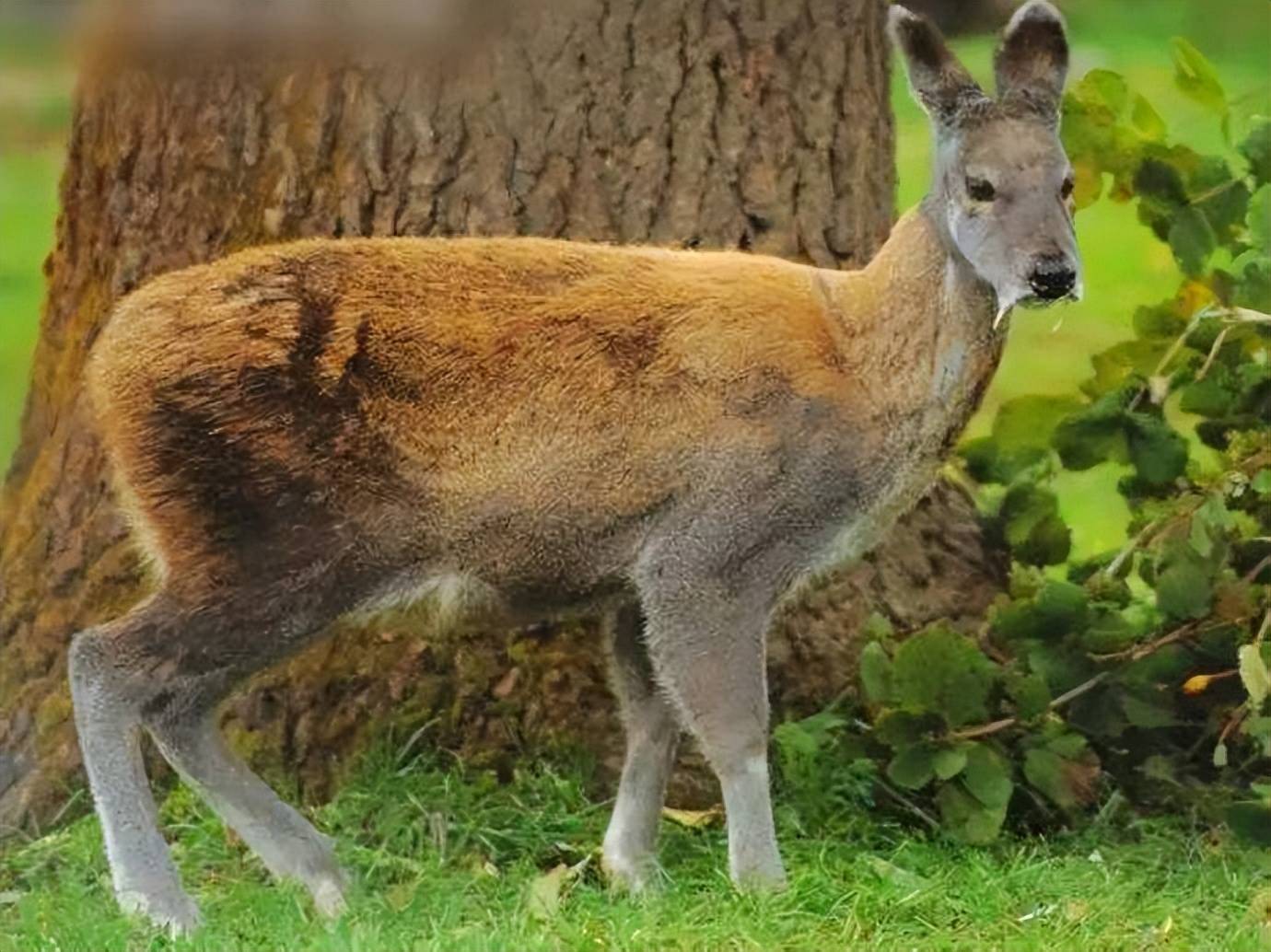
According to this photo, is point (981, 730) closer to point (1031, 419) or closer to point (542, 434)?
point (1031, 419)

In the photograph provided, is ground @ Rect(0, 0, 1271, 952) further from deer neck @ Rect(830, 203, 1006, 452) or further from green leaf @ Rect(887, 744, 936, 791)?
deer neck @ Rect(830, 203, 1006, 452)

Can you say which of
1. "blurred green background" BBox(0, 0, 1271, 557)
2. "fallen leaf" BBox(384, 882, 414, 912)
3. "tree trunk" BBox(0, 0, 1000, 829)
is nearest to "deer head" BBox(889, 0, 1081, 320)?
"blurred green background" BBox(0, 0, 1271, 557)

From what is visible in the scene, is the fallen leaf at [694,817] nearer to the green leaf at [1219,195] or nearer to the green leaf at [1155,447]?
the green leaf at [1155,447]

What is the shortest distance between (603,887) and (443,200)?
1854 millimetres

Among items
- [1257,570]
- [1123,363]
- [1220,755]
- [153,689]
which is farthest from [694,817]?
[1123,363]

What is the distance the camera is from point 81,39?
6543 millimetres

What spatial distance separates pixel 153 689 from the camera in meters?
6.57

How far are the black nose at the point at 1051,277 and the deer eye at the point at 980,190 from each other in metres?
0.25

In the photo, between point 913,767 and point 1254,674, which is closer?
point 1254,674

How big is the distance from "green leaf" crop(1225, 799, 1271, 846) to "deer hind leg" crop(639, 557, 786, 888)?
115 centimetres

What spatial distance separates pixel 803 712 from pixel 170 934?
202 cm

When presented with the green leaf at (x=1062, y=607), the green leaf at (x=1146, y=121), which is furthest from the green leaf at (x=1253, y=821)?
the green leaf at (x=1146, y=121)

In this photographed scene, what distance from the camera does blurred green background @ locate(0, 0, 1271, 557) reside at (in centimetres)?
712

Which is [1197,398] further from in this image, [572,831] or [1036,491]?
[572,831]
